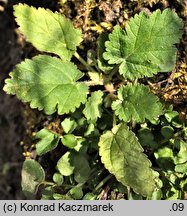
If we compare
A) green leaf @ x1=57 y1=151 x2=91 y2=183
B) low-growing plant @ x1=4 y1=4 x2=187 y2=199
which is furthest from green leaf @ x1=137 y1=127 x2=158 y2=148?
green leaf @ x1=57 y1=151 x2=91 y2=183

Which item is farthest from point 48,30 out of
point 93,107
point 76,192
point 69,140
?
point 76,192

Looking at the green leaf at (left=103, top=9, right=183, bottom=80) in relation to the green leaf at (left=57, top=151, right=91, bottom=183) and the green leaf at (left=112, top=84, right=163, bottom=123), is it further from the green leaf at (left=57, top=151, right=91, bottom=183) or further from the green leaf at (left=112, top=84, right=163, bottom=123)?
the green leaf at (left=57, top=151, right=91, bottom=183)

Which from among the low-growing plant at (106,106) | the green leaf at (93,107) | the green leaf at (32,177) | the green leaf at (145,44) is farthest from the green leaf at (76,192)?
the green leaf at (145,44)

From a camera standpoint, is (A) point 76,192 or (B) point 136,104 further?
(A) point 76,192

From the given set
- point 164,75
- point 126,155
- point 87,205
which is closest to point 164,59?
point 164,75

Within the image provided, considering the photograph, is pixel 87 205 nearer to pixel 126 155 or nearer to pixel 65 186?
pixel 65 186

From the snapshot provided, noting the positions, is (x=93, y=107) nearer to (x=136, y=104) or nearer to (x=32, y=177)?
(x=136, y=104)
